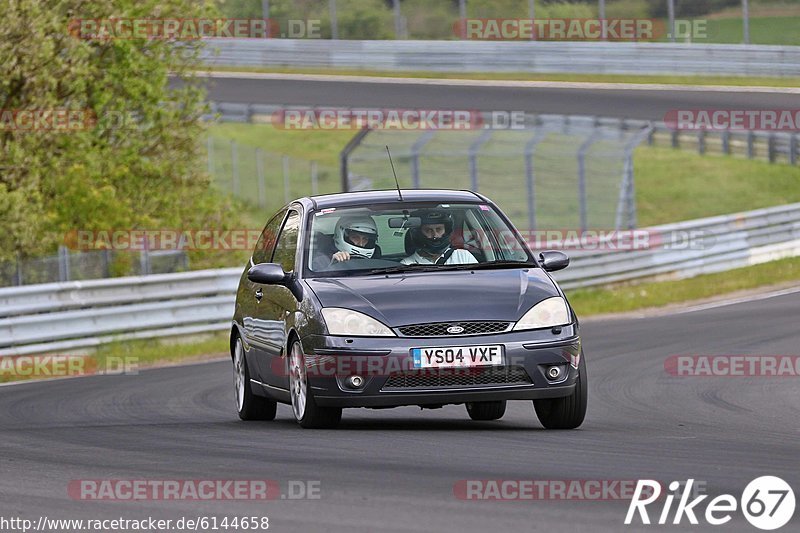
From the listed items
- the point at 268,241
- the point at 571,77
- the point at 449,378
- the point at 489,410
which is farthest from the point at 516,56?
the point at 449,378

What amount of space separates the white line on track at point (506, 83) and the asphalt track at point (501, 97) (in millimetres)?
82

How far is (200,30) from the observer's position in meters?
25.8

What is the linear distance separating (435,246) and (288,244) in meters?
1.20

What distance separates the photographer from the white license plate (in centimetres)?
931

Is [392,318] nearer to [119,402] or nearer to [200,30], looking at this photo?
[119,402]

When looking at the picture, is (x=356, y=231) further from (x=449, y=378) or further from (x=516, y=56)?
(x=516, y=56)

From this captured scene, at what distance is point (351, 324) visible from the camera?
952 centimetres

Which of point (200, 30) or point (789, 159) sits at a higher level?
point (200, 30)

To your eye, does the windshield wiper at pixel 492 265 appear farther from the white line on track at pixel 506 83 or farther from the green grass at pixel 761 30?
the green grass at pixel 761 30

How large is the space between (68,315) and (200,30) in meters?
7.89

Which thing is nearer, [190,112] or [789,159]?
[190,112]

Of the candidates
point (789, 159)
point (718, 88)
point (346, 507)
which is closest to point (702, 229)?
point (789, 159)

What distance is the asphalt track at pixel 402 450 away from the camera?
679 centimetres

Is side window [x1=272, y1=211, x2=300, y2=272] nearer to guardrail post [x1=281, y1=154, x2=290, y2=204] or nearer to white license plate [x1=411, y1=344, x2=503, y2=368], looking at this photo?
white license plate [x1=411, y1=344, x2=503, y2=368]
